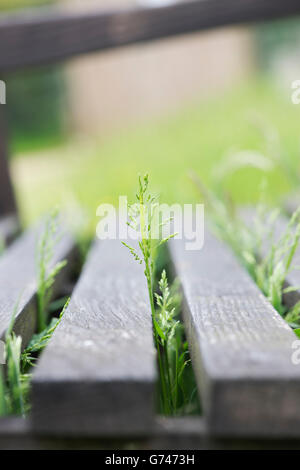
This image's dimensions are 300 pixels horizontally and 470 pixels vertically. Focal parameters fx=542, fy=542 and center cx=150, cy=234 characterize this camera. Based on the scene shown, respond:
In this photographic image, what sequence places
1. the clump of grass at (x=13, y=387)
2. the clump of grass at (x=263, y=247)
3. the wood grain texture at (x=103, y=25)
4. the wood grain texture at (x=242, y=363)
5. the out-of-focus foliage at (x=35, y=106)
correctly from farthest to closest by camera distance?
the out-of-focus foliage at (x=35, y=106) < the wood grain texture at (x=103, y=25) < the clump of grass at (x=263, y=247) < the clump of grass at (x=13, y=387) < the wood grain texture at (x=242, y=363)

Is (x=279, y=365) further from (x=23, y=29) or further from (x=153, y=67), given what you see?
(x=153, y=67)

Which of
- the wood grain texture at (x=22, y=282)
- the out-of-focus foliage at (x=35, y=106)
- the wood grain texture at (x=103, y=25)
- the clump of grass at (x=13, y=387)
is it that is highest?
the out-of-focus foliage at (x=35, y=106)

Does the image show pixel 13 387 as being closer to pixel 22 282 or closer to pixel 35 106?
pixel 22 282

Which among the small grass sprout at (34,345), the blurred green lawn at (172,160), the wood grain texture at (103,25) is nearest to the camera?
the small grass sprout at (34,345)

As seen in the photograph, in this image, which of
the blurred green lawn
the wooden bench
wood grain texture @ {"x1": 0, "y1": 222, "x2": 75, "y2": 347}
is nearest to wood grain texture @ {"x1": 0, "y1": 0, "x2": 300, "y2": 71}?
the blurred green lawn

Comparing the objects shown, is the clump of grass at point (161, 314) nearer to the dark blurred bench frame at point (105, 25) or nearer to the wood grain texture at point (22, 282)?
the wood grain texture at point (22, 282)

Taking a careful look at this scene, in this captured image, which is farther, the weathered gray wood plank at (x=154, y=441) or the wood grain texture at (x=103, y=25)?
the wood grain texture at (x=103, y=25)

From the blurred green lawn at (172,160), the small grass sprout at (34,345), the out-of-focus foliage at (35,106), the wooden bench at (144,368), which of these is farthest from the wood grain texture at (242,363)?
the out-of-focus foliage at (35,106)
